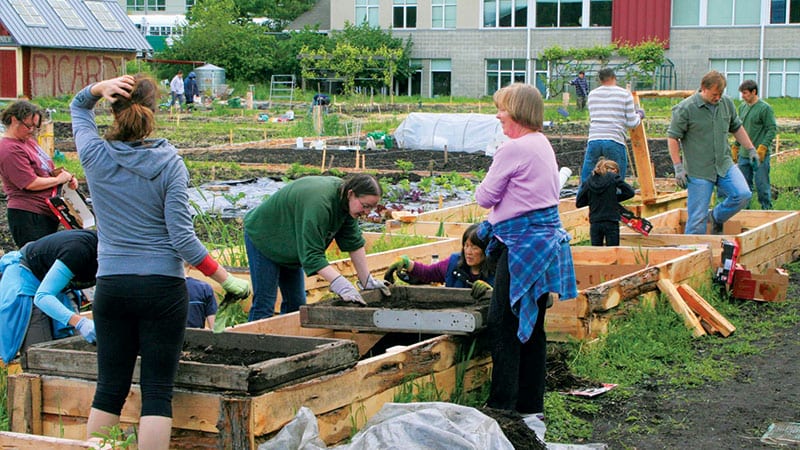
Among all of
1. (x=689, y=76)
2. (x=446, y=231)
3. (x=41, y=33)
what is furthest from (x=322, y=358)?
(x=689, y=76)

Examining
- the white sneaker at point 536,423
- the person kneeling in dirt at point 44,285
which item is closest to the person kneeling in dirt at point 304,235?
the person kneeling in dirt at point 44,285

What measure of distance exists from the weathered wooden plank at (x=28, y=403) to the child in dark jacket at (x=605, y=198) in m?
5.43

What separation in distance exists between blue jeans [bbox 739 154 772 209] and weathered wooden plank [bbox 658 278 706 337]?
505 cm

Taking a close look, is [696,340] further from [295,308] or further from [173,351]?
[173,351]

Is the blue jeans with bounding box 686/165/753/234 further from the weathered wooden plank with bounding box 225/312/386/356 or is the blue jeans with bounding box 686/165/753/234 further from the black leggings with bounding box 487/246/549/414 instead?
the black leggings with bounding box 487/246/549/414

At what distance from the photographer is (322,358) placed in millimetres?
4719

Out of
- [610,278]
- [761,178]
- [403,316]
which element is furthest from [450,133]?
[403,316]

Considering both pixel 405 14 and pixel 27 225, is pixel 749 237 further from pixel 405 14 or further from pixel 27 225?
pixel 405 14

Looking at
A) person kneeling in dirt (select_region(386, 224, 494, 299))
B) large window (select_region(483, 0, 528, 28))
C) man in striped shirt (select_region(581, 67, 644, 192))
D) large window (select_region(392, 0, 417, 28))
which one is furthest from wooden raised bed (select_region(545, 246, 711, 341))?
large window (select_region(392, 0, 417, 28))

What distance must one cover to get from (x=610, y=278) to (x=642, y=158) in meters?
3.32

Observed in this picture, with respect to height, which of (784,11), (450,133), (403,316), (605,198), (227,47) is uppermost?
(784,11)

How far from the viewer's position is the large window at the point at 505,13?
164 feet

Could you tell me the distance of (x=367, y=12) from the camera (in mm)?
53219

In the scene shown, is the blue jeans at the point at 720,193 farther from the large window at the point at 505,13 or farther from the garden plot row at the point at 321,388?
the large window at the point at 505,13
